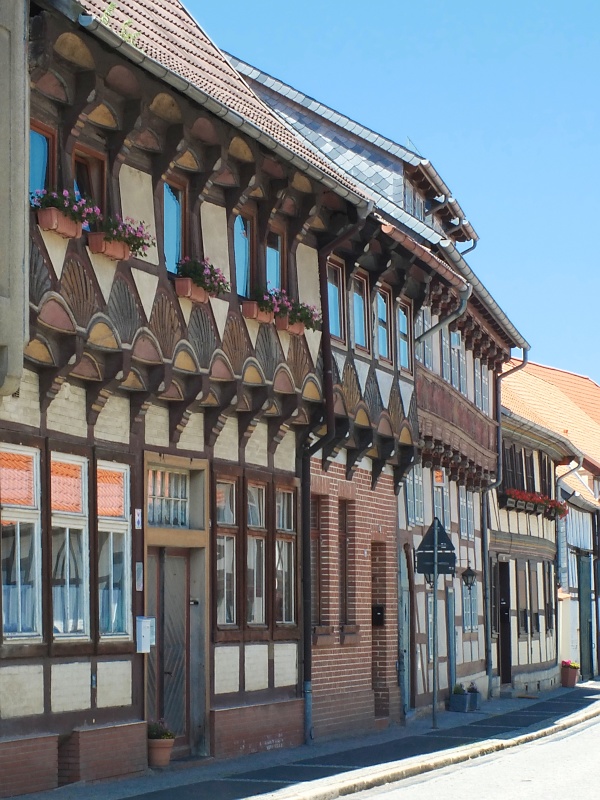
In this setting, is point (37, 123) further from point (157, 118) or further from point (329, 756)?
point (329, 756)

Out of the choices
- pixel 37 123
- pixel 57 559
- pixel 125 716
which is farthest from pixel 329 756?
pixel 37 123

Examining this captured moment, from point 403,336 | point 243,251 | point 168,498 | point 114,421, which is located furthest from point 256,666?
point 403,336

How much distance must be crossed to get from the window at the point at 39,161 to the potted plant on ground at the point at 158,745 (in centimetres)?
561

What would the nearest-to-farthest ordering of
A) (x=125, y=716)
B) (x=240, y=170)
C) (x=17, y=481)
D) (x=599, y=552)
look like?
(x=17, y=481), (x=125, y=716), (x=240, y=170), (x=599, y=552)

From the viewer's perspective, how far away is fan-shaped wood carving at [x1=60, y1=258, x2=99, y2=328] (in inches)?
545

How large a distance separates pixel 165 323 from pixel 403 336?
9.56m

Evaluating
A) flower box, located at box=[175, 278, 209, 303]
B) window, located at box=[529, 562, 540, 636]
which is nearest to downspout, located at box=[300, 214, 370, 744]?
flower box, located at box=[175, 278, 209, 303]

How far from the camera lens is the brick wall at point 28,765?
12930 mm

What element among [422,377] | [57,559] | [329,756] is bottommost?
[329,756]

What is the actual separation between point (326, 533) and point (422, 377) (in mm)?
5353

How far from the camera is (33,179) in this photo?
1383 cm

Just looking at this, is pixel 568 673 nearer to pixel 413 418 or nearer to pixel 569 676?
pixel 569 676

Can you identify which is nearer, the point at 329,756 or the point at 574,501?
the point at 329,756

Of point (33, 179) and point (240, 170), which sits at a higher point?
point (240, 170)
